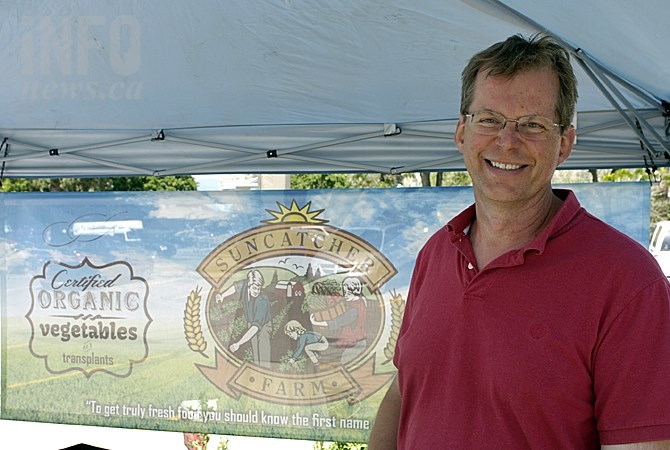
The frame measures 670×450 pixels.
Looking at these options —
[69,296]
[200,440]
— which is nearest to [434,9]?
[69,296]

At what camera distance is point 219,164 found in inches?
132

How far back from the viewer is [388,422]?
1.63m

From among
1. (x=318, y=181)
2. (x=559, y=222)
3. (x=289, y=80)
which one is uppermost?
(x=318, y=181)

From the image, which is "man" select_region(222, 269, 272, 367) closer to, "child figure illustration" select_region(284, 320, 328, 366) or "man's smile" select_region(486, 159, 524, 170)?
"child figure illustration" select_region(284, 320, 328, 366)

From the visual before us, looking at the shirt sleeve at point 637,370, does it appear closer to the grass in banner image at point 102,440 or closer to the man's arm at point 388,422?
the man's arm at point 388,422

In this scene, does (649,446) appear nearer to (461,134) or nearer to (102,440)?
(461,134)

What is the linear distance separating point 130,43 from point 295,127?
2.63ft

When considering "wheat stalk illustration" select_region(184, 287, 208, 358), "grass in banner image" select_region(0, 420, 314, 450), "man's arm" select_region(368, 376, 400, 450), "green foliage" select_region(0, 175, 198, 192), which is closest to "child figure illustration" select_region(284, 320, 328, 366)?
"wheat stalk illustration" select_region(184, 287, 208, 358)

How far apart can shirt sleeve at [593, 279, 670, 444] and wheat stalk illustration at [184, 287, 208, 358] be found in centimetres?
253

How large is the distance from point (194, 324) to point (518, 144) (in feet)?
8.05

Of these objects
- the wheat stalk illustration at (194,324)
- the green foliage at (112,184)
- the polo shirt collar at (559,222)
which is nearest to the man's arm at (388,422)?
the polo shirt collar at (559,222)

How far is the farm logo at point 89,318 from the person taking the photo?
3592mm

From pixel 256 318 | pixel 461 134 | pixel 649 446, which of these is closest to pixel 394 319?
pixel 256 318

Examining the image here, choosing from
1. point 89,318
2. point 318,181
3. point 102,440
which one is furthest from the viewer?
point 318,181
